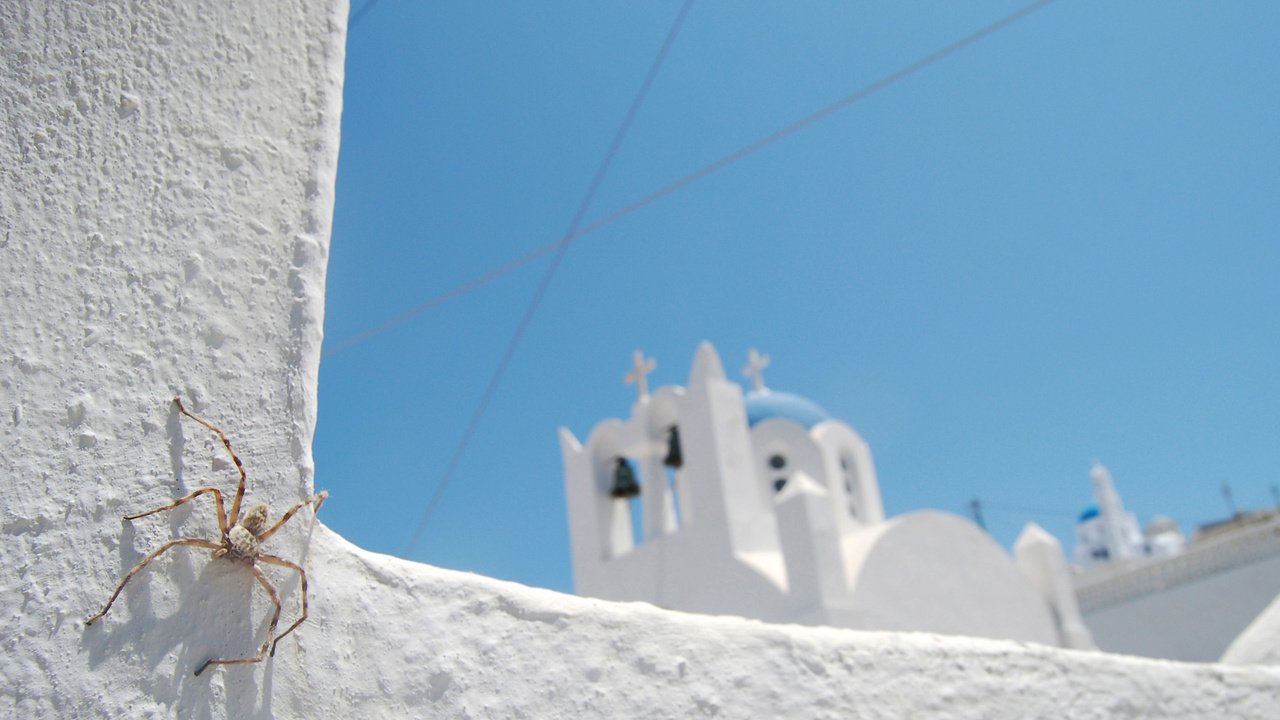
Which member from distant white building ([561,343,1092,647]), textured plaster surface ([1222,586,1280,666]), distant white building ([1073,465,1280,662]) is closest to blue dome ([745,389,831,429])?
distant white building ([561,343,1092,647])

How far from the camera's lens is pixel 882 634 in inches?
71.6

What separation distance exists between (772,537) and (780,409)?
7.46 feet

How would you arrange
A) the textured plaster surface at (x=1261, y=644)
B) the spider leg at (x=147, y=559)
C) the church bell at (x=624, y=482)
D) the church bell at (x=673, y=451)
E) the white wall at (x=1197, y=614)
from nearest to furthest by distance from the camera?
1. the spider leg at (x=147, y=559)
2. the textured plaster surface at (x=1261, y=644)
3. the church bell at (x=673, y=451)
4. the church bell at (x=624, y=482)
5. the white wall at (x=1197, y=614)

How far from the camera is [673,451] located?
399 inches

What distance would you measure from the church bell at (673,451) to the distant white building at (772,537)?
0.04 ft

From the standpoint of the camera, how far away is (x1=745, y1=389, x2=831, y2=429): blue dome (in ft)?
38.3

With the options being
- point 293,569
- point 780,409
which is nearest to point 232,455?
point 293,569

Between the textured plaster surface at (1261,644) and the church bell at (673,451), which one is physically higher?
the church bell at (673,451)

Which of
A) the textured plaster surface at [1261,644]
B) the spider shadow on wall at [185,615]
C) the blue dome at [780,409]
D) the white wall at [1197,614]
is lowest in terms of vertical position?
the spider shadow on wall at [185,615]

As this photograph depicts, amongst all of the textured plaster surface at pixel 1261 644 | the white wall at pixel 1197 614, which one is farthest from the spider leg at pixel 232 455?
the white wall at pixel 1197 614

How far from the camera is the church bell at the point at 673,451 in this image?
10.1m

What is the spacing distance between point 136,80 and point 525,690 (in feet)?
3.06

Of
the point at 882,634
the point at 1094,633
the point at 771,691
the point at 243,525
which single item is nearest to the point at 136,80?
the point at 243,525

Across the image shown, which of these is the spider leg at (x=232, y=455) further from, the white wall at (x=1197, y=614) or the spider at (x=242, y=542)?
the white wall at (x=1197, y=614)
